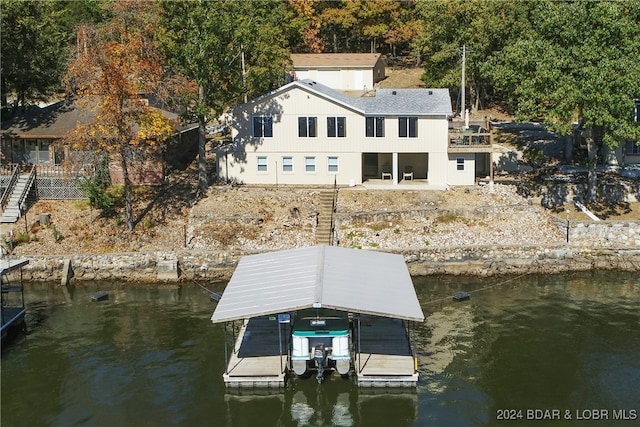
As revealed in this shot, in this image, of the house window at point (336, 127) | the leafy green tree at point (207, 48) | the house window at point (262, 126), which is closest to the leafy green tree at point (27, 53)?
the leafy green tree at point (207, 48)

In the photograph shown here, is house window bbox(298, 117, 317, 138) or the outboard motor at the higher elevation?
house window bbox(298, 117, 317, 138)

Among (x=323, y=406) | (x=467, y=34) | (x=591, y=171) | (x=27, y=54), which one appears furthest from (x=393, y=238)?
(x=467, y=34)

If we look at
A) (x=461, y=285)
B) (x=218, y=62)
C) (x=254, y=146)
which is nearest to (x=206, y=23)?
(x=218, y=62)

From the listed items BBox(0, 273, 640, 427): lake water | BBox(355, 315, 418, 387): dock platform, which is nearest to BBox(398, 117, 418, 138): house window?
BBox(0, 273, 640, 427): lake water

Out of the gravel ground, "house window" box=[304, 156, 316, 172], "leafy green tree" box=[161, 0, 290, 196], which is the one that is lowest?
the gravel ground

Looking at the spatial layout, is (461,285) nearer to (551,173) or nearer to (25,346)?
(551,173)

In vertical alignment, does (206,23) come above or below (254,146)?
above

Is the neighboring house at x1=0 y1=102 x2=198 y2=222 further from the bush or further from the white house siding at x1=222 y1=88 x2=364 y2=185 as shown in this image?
the white house siding at x1=222 y1=88 x2=364 y2=185
